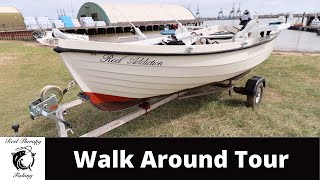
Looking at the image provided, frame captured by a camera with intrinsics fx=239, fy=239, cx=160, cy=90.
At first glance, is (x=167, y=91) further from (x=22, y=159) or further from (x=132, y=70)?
(x=22, y=159)

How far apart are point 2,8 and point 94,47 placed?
129 feet

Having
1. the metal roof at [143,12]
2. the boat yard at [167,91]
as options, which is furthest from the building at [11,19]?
the boat yard at [167,91]

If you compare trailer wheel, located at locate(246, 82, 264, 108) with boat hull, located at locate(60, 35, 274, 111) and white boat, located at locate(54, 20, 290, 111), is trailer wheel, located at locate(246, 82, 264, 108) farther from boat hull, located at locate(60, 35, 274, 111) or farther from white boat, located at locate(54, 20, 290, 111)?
boat hull, located at locate(60, 35, 274, 111)

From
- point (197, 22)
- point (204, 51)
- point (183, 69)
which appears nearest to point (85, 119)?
point (183, 69)

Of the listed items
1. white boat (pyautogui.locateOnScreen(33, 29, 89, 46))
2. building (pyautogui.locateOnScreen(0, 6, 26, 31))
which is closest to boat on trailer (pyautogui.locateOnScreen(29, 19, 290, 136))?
white boat (pyautogui.locateOnScreen(33, 29, 89, 46))

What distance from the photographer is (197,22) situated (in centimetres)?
4994

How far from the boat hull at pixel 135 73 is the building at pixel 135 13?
34.1 meters

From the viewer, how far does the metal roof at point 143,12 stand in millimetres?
39803

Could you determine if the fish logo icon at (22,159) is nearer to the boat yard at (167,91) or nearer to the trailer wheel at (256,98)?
the boat yard at (167,91)

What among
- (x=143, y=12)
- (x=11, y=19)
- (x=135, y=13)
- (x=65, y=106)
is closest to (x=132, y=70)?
(x=65, y=106)

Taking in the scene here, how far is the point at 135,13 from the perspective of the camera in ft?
138

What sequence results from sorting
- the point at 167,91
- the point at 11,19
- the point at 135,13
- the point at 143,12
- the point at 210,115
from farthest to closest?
the point at 143,12, the point at 135,13, the point at 11,19, the point at 210,115, the point at 167,91

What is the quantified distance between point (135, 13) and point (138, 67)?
4121cm

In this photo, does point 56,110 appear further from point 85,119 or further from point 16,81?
point 16,81
